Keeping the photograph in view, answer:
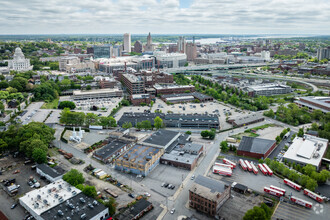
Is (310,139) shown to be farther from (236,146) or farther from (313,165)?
(236,146)

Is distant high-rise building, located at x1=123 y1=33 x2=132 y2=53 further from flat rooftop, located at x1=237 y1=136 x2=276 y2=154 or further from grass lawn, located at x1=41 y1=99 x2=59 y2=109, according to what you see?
flat rooftop, located at x1=237 y1=136 x2=276 y2=154

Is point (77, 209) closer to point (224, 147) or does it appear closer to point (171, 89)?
point (224, 147)

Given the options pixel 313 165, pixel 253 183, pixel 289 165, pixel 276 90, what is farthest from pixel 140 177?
pixel 276 90

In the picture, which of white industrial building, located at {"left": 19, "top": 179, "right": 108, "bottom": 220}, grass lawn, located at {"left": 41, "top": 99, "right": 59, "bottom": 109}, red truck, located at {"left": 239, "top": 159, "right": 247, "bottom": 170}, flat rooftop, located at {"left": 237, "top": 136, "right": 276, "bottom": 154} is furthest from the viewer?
grass lawn, located at {"left": 41, "top": 99, "right": 59, "bottom": 109}

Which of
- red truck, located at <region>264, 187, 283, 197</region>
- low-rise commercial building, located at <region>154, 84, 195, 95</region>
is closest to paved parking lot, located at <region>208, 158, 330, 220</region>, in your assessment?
red truck, located at <region>264, 187, 283, 197</region>

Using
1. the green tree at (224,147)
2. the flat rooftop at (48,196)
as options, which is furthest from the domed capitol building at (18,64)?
the green tree at (224,147)

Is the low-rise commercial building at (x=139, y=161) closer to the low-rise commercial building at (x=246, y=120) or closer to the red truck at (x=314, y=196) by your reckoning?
the red truck at (x=314, y=196)

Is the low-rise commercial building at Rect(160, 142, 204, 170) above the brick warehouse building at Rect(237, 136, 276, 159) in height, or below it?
below
